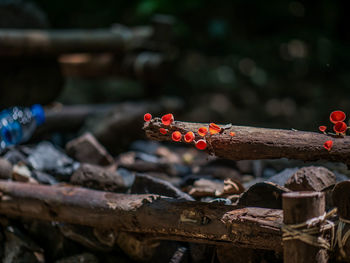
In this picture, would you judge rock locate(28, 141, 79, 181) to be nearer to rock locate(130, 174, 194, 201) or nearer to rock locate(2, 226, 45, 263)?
rock locate(2, 226, 45, 263)

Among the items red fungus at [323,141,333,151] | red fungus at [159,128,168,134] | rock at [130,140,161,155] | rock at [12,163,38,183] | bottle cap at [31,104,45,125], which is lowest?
rock at [130,140,161,155]

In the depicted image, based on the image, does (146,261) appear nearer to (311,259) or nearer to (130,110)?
(311,259)

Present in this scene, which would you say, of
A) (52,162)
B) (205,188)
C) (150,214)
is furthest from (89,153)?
(150,214)

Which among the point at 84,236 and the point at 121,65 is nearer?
the point at 84,236

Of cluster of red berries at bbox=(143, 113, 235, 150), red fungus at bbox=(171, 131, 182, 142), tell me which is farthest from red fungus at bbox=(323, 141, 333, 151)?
red fungus at bbox=(171, 131, 182, 142)

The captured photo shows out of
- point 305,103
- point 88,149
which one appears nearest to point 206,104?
point 305,103

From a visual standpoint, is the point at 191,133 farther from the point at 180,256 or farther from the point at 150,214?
the point at 180,256
